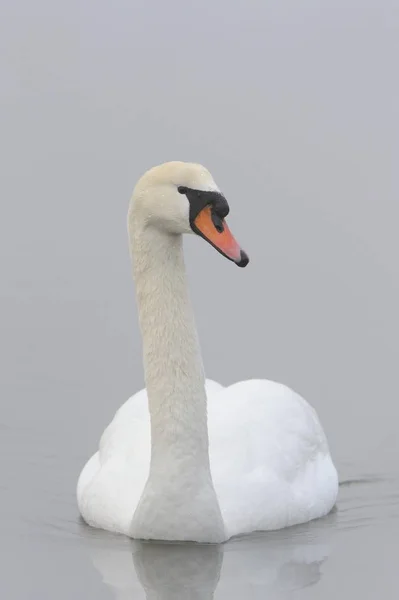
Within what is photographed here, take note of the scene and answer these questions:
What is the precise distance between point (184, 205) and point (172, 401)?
49.4 inches

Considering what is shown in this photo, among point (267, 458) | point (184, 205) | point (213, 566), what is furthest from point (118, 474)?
point (184, 205)

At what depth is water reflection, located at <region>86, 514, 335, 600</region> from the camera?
15.9 m

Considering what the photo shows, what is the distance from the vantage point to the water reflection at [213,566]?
15.9 m

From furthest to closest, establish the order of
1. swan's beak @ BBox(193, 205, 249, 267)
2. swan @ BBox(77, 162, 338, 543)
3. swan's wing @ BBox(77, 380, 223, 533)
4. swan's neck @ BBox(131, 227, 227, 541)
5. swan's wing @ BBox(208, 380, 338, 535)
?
swan's wing @ BBox(77, 380, 223, 533) < swan's wing @ BBox(208, 380, 338, 535) < swan's neck @ BBox(131, 227, 227, 541) < swan @ BBox(77, 162, 338, 543) < swan's beak @ BBox(193, 205, 249, 267)

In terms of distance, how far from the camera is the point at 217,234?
52.3 ft

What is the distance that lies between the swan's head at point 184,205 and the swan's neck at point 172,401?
0.23 meters

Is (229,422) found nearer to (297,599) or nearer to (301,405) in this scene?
(301,405)

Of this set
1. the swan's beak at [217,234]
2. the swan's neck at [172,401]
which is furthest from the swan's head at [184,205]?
the swan's neck at [172,401]

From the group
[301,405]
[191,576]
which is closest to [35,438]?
[301,405]

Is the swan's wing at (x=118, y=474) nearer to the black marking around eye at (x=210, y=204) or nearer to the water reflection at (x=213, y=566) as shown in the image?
the water reflection at (x=213, y=566)

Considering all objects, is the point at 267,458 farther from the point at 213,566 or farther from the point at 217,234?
the point at 217,234

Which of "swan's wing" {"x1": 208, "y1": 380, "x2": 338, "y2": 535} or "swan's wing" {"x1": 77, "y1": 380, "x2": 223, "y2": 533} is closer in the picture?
"swan's wing" {"x1": 208, "y1": 380, "x2": 338, "y2": 535}

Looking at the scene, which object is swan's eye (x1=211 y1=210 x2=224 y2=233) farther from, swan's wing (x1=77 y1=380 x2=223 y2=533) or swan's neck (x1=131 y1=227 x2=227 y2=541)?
swan's wing (x1=77 y1=380 x2=223 y2=533)

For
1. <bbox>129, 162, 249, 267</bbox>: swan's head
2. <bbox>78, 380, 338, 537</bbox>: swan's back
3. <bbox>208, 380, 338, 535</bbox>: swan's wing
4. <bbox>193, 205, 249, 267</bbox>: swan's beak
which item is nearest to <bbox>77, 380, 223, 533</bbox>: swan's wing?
<bbox>78, 380, 338, 537</bbox>: swan's back
